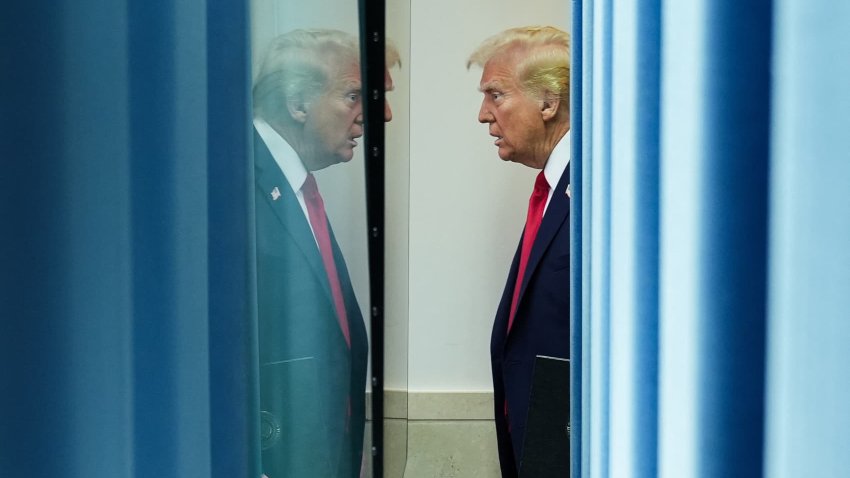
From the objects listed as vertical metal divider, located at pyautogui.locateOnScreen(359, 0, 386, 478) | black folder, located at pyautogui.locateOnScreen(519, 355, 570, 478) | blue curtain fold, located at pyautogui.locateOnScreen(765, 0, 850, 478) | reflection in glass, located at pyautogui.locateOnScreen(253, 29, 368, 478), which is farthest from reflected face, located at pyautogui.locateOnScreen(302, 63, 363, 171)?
blue curtain fold, located at pyautogui.locateOnScreen(765, 0, 850, 478)

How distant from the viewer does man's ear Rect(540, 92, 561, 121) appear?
194cm

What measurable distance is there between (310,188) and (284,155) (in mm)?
139

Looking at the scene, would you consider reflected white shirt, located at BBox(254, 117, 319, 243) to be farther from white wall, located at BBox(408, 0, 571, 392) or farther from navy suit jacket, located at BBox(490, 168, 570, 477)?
white wall, located at BBox(408, 0, 571, 392)

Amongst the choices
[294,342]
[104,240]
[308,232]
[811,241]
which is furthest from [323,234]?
[811,241]

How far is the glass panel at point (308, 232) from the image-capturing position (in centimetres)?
79

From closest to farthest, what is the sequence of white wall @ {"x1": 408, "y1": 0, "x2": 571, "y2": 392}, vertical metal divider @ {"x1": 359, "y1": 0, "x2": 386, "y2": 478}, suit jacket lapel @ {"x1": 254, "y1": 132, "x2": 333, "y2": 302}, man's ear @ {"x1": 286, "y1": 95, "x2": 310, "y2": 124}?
suit jacket lapel @ {"x1": 254, "y1": 132, "x2": 333, "y2": 302} → man's ear @ {"x1": 286, "y1": 95, "x2": 310, "y2": 124} → vertical metal divider @ {"x1": 359, "y1": 0, "x2": 386, "y2": 478} → white wall @ {"x1": 408, "y1": 0, "x2": 571, "y2": 392}

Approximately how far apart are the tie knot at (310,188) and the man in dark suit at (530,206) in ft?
2.79

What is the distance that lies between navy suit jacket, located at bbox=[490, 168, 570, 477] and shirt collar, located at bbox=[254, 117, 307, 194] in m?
0.92

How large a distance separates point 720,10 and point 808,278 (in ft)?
0.43

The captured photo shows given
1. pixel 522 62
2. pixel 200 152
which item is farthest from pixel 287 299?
pixel 522 62

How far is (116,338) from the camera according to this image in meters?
0.35

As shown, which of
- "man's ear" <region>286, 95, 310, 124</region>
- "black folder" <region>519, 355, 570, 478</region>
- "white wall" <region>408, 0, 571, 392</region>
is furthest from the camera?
"white wall" <region>408, 0, 571, 392</region>

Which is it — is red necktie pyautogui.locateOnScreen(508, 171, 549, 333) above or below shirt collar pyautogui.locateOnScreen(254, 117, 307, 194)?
below

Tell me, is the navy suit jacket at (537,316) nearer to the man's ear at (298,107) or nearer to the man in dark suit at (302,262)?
the man in dark suit at (302,262)
